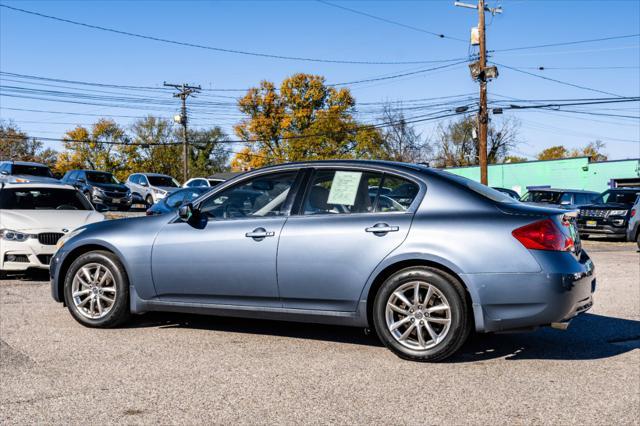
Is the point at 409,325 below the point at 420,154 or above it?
below

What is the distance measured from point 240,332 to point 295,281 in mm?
1075

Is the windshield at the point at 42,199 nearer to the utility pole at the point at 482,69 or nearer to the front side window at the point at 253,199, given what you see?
the front side window at the point at 253,199

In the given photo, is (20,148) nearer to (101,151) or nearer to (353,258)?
(101,151)

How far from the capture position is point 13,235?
921cm

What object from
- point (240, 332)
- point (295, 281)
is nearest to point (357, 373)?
point (295, 281)

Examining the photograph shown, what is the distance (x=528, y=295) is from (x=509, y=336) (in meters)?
1.41

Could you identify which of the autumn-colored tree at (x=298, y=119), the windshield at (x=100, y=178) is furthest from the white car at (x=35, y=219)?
the autumn-colored tree at (x=298, y=119)

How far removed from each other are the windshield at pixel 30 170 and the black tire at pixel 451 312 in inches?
923

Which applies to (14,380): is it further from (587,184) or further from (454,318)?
(587,184)

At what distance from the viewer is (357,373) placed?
462 cm

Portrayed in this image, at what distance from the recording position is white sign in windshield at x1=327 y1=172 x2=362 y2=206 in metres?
5.34

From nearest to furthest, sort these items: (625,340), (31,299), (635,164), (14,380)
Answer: (14,380) < (625,340) < (31,299) < (635,164)

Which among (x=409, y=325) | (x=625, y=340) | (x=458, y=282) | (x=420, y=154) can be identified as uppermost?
(x=420, y=154)

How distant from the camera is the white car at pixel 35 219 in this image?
915 cm
